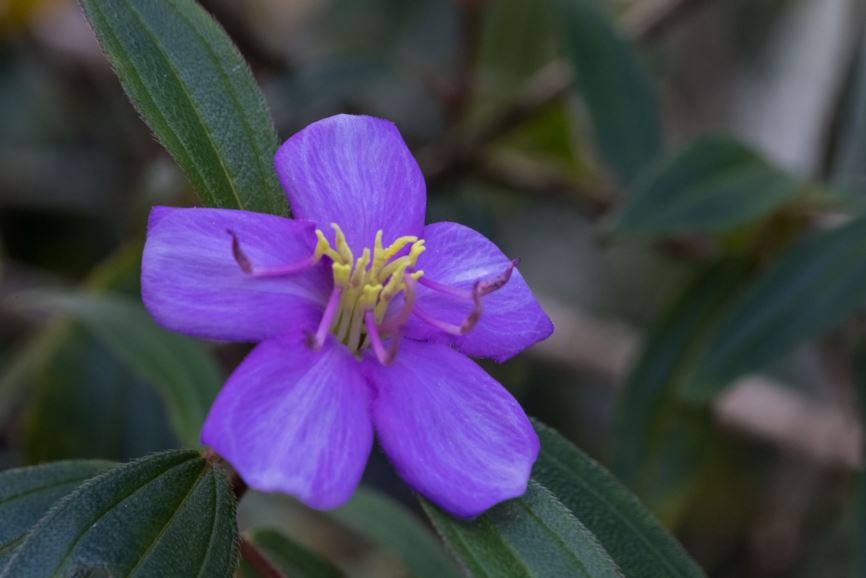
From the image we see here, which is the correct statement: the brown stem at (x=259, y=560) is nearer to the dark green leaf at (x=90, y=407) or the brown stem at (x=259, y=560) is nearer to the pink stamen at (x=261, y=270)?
the pink stamen at (x=261, y=270)

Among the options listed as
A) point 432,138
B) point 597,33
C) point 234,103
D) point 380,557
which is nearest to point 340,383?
point 234,103

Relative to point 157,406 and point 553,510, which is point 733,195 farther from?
point 157,406

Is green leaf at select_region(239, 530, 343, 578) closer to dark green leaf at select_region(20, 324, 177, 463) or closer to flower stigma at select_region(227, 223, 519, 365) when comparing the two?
flower stigma at select_region(227, 223, 519, 365)

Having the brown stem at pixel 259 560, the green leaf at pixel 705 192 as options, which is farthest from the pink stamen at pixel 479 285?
the green leaf at pixel 705 192

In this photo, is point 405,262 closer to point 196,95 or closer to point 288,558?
point 196,95

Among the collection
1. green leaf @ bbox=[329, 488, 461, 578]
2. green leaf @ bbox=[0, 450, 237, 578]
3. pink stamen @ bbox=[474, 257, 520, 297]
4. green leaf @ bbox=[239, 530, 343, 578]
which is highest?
pink stamen @ bbox=[474, 257, 520, 297]

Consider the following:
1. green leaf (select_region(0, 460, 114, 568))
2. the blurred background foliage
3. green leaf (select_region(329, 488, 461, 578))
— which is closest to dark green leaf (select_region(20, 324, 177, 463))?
the blurred background foliage

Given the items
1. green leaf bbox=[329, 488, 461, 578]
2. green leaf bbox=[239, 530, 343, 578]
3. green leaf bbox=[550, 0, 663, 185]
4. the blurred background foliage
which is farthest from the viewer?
green leaf bbox=[550, 0, 663, 185]

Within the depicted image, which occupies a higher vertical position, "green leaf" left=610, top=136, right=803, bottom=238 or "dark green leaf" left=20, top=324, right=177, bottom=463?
"green leaf" left=610, top=136, right=803, bottom=238
